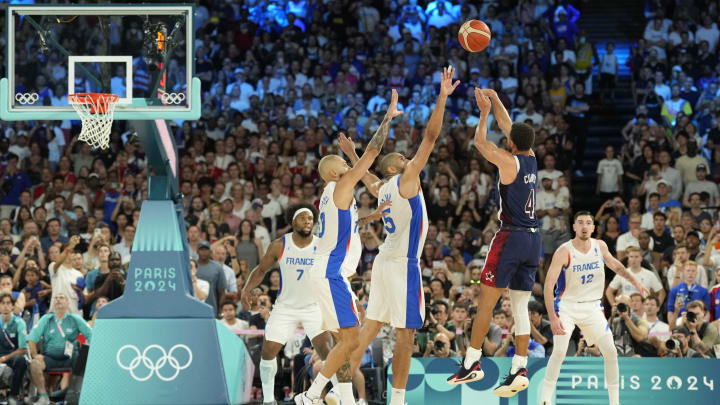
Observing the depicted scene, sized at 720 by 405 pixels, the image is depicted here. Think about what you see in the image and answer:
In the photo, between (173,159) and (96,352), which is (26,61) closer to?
(173,159)

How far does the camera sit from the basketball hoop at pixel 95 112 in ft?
37.0

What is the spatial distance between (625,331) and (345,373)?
4482mm

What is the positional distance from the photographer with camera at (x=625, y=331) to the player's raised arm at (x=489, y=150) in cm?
426

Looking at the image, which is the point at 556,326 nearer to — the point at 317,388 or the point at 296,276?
the point at 317,388

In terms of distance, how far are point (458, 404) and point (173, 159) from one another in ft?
14.6

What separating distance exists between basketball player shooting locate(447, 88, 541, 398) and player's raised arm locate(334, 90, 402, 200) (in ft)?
2.62

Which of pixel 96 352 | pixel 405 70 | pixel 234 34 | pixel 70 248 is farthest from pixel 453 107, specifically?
pixel 96 352

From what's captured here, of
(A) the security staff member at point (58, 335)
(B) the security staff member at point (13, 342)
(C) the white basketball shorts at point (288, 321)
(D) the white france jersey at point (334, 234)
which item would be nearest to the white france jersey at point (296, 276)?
(C) the white basketball shorts at point (288, 321)

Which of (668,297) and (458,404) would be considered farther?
(668,297)

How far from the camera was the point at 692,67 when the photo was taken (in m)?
20.8

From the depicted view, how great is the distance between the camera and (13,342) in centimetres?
1409

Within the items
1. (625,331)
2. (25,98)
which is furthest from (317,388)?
(625,331)

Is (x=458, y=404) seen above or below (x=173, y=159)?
below

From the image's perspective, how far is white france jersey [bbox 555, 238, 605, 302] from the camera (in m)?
11.6
